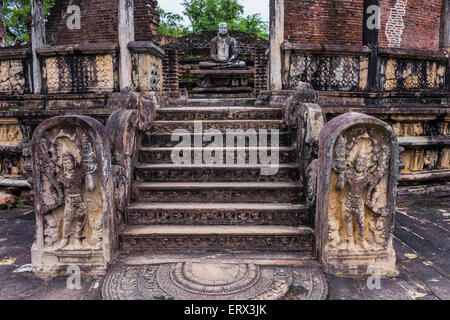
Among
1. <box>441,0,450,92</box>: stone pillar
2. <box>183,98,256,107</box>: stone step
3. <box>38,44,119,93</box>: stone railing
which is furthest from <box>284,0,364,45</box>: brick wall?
<box>38,44,119,93</box>: stone railing

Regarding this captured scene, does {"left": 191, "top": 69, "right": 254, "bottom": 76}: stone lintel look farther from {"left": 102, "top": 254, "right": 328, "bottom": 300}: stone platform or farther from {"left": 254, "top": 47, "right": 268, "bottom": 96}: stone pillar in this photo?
{"left": 102, "top": 254, "right": 328, "bottom": 300}: stone platform

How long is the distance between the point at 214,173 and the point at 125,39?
10.1ft

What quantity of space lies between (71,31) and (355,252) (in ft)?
32.1

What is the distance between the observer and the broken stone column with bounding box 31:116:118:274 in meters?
2.57

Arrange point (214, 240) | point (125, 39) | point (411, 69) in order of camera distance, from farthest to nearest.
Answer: point (411, 69) < point (125, 39) < point (214, 240)

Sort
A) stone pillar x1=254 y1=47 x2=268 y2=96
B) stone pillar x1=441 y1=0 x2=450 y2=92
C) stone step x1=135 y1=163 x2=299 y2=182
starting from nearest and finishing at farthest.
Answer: stone step x1=135 y1=163 x2=299 y2=182 → stone pillar x1=441 y1=0 x2=450 y2=92 → stone pillar x1=254 y1=47 x2=268 y2=96

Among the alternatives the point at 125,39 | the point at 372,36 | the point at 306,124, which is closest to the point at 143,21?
the point at 125,39

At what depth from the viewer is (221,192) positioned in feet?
11.0

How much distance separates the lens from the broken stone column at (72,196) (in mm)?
2566

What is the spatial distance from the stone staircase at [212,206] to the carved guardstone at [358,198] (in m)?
0.35

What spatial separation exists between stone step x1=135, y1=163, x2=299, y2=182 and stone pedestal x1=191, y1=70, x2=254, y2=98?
223 inches

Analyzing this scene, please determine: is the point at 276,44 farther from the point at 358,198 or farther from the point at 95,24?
the point at 95,24
